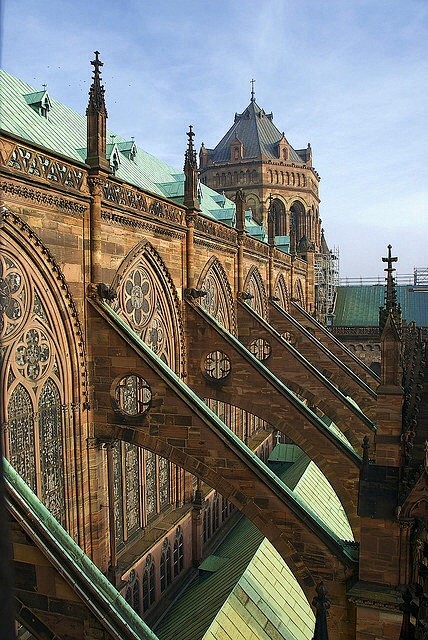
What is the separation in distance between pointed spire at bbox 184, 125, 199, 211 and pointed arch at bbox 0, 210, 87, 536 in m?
5.75

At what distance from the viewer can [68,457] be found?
9.80m

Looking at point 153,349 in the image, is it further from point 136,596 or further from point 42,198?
point 136,596

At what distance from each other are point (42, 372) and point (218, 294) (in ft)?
30.7

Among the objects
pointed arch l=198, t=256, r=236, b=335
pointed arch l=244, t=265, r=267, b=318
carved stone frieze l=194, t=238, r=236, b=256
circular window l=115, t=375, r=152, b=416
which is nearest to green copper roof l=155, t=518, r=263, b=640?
circular window l=115, t=375, r=152, b=416

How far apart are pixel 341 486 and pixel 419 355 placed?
13987 millimetres

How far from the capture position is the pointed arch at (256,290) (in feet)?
70.6

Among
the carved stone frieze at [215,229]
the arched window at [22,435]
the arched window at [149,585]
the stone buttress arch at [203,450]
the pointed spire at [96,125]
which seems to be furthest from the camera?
the carved stone frieze at [215,229]

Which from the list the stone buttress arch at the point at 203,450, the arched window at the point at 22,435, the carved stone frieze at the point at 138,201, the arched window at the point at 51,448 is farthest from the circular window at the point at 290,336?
the arched window at the point at 22,435

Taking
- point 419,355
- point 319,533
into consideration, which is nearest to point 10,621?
point 319,533

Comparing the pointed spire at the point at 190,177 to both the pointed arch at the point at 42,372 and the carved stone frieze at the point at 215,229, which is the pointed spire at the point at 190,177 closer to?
the carved stone frieze at the point at 215,229

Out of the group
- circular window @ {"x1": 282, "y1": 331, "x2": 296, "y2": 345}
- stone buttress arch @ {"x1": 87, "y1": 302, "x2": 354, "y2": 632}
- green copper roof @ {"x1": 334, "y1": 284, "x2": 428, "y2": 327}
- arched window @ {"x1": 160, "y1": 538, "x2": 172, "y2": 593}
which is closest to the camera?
stone buttress arch @ {"x1": 87, "y1": 302, "x2": 354, "y2": 632}

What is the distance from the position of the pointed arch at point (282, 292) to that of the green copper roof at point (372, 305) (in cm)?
1511

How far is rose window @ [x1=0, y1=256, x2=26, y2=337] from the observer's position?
820cm

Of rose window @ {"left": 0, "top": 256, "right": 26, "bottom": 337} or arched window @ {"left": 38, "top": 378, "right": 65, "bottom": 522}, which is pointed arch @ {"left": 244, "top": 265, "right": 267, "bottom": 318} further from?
rose window @ {"left": 0, "top": 256, "right": 26, "bottom": 337}
